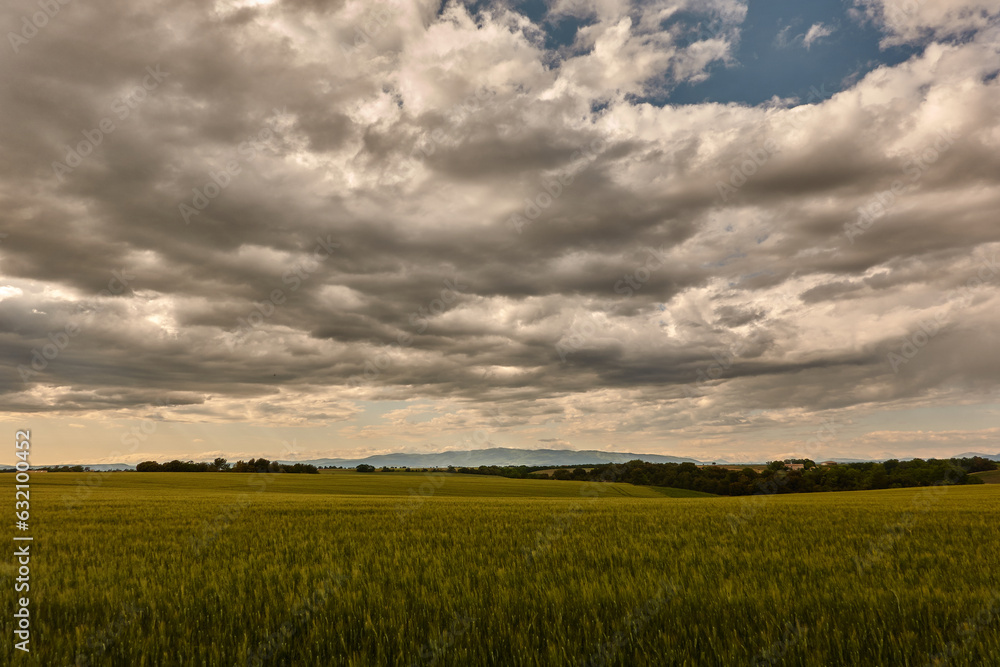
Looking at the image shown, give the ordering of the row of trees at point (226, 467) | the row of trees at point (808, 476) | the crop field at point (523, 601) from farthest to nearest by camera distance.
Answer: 1. the row of trees at point (226, 467)
2. the row of trees at point (808, 476)
3. the crop field at point (523, 601)

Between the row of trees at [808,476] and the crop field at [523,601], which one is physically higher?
the crop field at [523,601]

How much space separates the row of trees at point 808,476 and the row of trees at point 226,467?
65638 millimetres

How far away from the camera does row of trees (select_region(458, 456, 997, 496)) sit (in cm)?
8306

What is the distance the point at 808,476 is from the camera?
9194 centimetres

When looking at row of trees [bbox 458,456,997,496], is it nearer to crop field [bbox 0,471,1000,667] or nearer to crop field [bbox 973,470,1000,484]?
crop field [bbox 973,470,1000,484]

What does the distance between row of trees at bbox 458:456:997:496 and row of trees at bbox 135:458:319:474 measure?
65638 millimetres

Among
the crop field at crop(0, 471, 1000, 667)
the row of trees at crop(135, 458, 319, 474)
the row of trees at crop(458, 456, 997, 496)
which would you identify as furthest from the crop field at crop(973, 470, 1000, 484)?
the row of trees at crop(135, 458, 319, 474)

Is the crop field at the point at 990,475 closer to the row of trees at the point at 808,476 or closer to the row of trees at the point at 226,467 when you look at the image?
the row of trees at the point at 808,476

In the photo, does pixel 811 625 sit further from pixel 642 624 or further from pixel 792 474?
pixel 792 474

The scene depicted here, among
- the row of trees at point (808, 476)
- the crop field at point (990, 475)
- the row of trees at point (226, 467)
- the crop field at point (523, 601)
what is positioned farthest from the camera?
the row of trees at point (226, 467)

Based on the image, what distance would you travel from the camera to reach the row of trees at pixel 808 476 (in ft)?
273

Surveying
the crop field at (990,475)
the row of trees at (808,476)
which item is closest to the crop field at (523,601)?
the row of trees at (808,476)

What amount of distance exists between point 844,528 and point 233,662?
13739 millimetres

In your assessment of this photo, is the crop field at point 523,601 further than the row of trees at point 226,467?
No
